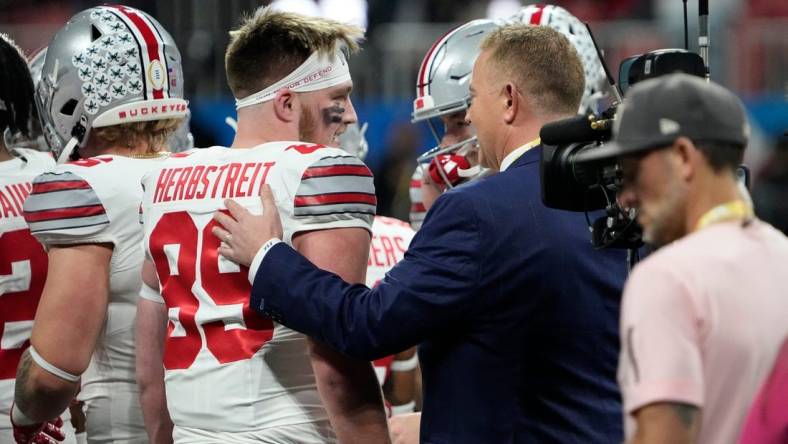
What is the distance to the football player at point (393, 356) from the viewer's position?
5.25 meters

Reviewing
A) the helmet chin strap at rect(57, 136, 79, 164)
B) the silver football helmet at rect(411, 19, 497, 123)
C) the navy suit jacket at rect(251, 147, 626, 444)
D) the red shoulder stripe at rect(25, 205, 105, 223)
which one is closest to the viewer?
the navy suit jacket at rect(251, 147, 626, 444)

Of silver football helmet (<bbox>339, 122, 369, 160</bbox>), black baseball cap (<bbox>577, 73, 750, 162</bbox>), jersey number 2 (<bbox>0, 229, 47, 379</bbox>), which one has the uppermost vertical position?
black baseball cap (<bbox>577, 73, 750, 162</bbox>)

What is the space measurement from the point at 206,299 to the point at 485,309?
2.36 feet

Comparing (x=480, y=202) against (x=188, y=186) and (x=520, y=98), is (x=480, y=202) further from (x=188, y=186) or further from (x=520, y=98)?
(x=188, y=186)

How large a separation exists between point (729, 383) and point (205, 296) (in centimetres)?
154

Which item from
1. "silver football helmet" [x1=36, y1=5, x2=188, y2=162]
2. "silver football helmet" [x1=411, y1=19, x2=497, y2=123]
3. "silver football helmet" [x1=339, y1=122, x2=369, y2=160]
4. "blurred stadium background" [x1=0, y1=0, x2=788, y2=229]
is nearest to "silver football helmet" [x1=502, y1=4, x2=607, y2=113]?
"silver football helmet" [x1=411, y1=19, x2=497, y2=123]

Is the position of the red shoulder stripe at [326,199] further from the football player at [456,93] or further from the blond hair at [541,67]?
the football player at [456,93]

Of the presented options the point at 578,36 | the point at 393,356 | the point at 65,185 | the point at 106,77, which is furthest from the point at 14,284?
the point at 578,36

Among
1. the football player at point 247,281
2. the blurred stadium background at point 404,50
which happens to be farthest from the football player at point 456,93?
the blurred stadium background at point 404,50

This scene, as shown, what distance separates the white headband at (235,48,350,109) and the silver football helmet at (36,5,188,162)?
0.64 meters

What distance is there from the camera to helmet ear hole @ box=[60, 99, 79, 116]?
418 cm

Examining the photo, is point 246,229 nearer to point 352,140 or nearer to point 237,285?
point 237,285

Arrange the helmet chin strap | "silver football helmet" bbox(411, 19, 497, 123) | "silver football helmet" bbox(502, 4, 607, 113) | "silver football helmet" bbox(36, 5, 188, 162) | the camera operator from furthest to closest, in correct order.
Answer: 1. "silver football helmet" bbox(502, 4, 607, 113)
2. "silver football helmet" bbox(411, 19, 497, 123)
3. the helmet chin strap
4. "silver football helmet" bbox(36, 5, 188, 162)
5. the camera operator

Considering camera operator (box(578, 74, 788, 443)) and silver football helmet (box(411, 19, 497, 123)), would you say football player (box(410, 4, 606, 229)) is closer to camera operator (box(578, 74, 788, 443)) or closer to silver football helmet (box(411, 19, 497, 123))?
silver football helmet (box(411, 19, 497, 123))
